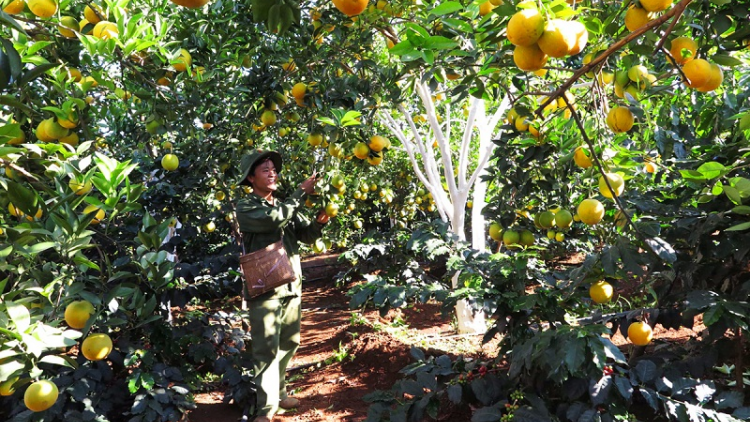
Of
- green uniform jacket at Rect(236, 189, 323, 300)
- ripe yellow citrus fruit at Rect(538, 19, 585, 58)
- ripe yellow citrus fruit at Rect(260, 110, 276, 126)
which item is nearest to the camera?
ripe yellow citrus fruit at Rect(538, 19, 585, 58)

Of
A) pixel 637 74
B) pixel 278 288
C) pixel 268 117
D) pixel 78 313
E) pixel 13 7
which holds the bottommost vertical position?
pixel 278 288

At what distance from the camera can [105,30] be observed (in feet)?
5.63

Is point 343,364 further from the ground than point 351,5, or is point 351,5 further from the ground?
point 351,5

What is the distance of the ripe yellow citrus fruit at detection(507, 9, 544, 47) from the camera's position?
1.01m

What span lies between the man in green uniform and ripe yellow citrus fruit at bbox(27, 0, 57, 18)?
60.7 inches

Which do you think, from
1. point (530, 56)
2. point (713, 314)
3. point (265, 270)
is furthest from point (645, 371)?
point (265, 270)

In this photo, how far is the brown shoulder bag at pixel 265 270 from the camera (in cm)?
286

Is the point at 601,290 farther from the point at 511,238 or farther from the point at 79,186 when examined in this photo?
the point at 79,186

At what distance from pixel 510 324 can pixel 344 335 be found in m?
2.80

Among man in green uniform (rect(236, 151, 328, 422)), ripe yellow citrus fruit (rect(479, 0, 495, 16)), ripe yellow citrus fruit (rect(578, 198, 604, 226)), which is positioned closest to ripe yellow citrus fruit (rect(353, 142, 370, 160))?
man in green uniform (rect(236, 151, 328, 422))

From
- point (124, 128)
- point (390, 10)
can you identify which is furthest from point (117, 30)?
point (124, 128)

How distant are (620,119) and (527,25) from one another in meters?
0.75

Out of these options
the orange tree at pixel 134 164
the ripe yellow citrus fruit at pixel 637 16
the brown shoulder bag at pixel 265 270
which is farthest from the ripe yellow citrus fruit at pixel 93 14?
the ripe yellow citrus fruit at pixel 637 16

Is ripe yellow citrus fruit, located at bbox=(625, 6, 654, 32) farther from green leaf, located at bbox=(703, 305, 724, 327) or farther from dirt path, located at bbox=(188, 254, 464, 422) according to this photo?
dirt path, located at bbox=(188, 254, 464, 422)
